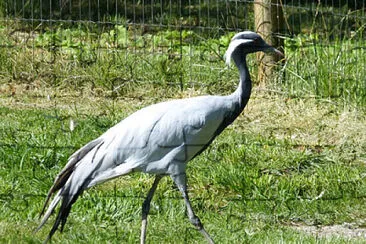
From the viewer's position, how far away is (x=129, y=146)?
5.13 metres

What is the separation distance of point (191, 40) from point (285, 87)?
1.74 m

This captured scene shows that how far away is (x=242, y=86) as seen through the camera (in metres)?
5.35

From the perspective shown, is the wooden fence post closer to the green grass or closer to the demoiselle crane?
the green grass

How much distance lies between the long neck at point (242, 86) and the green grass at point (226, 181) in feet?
2.51

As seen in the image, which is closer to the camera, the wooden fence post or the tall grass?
the tall grass

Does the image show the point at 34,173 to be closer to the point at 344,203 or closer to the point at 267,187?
the point at 267,187

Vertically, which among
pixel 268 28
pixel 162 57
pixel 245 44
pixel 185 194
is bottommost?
pixel 185 194

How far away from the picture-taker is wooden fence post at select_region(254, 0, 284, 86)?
8.32m

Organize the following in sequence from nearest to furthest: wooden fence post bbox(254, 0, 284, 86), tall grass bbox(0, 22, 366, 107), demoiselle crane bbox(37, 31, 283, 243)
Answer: demoiselle crane bbox(37, 31, 283, 243)
tall grass bbox(0, 22, 366, 107)
wooden fence post bbox(254, 0, 284, 86)

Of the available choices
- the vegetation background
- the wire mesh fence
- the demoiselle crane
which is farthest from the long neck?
the wire mesh fence

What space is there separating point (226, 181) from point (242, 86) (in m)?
1.01

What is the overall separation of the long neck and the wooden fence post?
2.80 meters

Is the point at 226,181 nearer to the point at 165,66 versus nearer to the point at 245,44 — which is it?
the point at 245,44

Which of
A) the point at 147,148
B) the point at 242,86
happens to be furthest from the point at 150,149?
the point at 242,86
